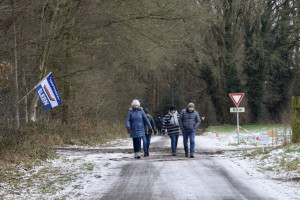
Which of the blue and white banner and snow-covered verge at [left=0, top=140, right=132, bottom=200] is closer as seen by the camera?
snow-covered verge at [left=0, top=140, right=132, bottom=200]

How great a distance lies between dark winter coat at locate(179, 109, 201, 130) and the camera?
14.2 metres

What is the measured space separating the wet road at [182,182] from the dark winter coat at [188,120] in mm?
1952

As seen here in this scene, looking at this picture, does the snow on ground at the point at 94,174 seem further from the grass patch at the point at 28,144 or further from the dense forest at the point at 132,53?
the dense forest at the point at 132,53

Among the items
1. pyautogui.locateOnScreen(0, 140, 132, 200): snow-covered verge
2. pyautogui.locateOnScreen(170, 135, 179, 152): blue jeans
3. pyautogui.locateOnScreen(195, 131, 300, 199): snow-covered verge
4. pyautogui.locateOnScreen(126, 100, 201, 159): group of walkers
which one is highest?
pyautogui.locateOnScreen(126, 100, 201, 159): group of walkers

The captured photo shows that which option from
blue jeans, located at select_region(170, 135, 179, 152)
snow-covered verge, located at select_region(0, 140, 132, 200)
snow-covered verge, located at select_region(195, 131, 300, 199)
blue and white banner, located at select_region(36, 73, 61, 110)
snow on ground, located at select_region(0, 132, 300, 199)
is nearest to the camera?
snow-covered verge, located at select_region(0, 140, 132, 200)

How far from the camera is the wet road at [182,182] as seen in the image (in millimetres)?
7715

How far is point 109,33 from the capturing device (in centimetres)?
2134

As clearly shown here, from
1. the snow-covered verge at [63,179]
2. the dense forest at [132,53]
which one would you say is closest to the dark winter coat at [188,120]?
the snow-covered verge at [63,179]

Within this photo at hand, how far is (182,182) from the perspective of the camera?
8.97m

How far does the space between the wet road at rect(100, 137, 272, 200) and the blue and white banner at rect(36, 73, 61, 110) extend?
256 inches

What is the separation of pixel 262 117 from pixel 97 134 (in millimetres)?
25800

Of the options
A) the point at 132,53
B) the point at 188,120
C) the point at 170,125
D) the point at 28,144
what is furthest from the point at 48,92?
the point at 132,53

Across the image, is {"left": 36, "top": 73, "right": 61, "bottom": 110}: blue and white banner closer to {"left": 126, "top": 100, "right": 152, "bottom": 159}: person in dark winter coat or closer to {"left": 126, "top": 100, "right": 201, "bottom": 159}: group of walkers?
{"left": 126, "top": 100, "right": 201, "bottom": 159}: group of walkers

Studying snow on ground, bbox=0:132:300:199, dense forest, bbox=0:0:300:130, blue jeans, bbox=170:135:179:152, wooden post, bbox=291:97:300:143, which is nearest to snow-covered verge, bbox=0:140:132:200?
snow on ground, bbox=0:132:300:199
